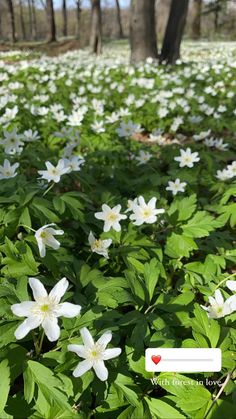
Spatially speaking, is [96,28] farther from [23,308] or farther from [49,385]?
[49,385]

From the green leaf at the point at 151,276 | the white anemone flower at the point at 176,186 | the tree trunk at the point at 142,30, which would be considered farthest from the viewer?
the tree trunk at the point at 142,30

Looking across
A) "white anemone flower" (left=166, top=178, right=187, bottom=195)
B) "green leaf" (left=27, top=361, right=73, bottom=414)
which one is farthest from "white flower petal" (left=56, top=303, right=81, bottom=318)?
"white anemone flower" (left=166, top=178, right=187, bottom=195)

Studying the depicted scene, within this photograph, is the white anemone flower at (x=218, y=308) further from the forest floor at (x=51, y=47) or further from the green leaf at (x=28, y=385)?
the forest floor at (x=51, y=47)

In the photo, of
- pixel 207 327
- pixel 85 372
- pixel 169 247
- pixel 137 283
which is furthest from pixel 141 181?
pixel 85 372

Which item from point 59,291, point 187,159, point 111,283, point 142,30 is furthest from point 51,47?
point 59,291

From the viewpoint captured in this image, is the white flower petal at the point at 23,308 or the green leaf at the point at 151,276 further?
the green leaf at the point at 151,276
